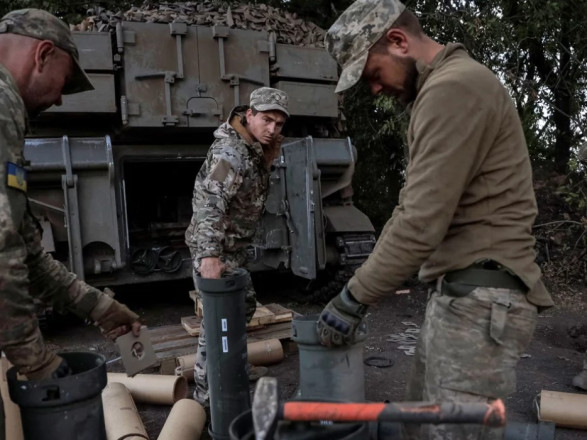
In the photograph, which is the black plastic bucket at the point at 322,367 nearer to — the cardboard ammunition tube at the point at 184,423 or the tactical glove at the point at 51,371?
the cardboard ammunition tube at the point at 184,423

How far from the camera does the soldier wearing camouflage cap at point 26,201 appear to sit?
2086 millimetres

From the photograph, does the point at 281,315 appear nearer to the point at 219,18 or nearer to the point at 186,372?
the point at 186,372

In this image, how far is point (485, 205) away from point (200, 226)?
7.04 ft

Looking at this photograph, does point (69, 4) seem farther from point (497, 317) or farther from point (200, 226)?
point (497, 317)

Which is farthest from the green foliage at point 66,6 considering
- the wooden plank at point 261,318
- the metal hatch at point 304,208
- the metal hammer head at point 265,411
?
the metal hammer head at point 265,411

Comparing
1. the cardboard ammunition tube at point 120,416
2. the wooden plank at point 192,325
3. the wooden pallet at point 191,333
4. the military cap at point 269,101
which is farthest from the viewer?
the wooden plank at point 192,325

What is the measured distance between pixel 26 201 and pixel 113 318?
0.86 m

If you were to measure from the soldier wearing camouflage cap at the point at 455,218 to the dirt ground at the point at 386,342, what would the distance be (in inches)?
77.8

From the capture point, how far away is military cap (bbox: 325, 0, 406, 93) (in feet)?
7.27

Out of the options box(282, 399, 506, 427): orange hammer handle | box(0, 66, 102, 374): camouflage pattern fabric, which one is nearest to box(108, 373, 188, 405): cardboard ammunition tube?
box(0, 66, 102, 374): camouflage pattern fabric

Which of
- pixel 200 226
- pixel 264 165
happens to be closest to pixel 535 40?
pixel 264 165

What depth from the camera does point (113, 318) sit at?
9.71ft

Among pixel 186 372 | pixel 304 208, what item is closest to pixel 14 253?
pixel 186 372

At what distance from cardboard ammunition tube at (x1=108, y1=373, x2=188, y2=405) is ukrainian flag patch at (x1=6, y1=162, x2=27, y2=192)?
2338 mm
